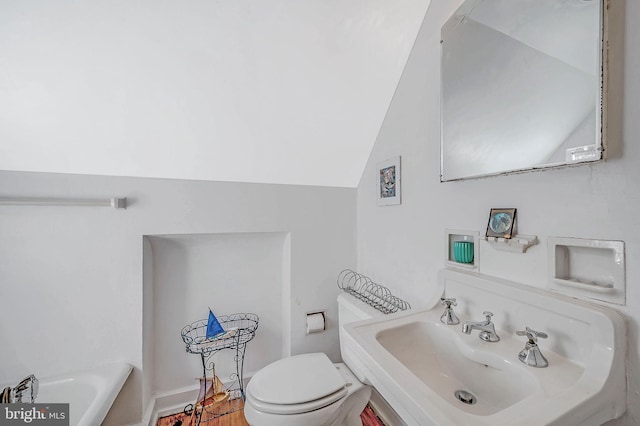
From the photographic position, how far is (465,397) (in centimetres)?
78

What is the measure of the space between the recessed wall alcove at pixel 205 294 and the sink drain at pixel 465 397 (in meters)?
1.21

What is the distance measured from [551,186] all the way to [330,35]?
3.67ft

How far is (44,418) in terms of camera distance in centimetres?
112

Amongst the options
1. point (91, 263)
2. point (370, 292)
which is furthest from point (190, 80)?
point (370, 292)

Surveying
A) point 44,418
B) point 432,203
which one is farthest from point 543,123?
point 44,418

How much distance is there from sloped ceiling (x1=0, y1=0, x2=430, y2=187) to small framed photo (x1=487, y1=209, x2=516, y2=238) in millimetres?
923

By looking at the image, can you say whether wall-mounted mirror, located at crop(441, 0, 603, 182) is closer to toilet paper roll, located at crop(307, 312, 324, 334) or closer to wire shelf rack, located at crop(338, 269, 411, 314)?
wire shelf rack, located at crop(338, 269, 411, 314)

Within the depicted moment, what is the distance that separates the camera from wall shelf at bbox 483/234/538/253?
0.80 metres

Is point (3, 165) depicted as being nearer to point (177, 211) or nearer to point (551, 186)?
point (177, 211)

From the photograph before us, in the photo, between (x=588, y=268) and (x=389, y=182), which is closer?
(x=588, y=268)

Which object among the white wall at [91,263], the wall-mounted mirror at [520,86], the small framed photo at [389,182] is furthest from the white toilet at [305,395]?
the wall-mounted mirror at [520,86]

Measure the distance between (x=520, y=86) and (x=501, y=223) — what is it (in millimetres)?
467

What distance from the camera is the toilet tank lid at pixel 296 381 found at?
111 cm

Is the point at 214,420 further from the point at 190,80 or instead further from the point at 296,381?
the point at 190,80
